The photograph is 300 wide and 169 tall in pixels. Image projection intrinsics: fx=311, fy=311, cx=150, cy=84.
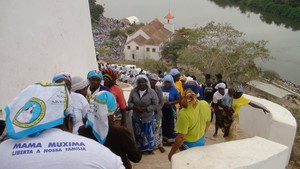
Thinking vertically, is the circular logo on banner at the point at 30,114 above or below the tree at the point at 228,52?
above

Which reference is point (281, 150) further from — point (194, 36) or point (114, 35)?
point (114, 35)

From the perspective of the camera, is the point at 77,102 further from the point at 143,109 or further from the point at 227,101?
the point at 227,101

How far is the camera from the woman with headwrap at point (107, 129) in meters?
2.20

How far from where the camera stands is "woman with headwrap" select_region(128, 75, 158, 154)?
12.4 feet

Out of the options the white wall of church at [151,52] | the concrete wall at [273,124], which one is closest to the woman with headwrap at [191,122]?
the concrete wall at [273,124]

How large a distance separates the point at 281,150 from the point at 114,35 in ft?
153

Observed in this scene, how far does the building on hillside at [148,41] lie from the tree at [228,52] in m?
17.0

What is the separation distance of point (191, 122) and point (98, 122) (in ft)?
3.44

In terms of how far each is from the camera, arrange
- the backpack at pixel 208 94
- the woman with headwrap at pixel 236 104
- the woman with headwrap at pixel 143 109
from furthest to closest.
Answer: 1. the backpack at pixel 208 94
2. the woman with headwrap at pixel 236 104
3. the woman with headwrap at pixel 143 109

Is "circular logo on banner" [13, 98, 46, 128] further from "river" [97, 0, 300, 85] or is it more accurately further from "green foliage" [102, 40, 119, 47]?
"green foliage" [102, 40, 119, 47]

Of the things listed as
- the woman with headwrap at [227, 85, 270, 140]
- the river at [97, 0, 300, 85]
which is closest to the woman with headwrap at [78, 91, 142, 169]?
the woman with headwrap at [227, 85, 270, 140]

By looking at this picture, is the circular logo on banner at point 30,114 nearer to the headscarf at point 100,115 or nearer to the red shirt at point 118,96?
the headscarf at point 100,115

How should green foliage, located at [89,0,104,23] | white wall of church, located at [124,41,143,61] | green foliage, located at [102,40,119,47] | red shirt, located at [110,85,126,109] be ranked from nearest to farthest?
1. red shirt, located at [110,85,126,109]
2. white wall of church, located at [124,41,143,61]
3. green foliage, located at [102,40,119,47]
4. green foliage, located at [89,0,104,23]

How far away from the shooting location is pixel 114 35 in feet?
158
